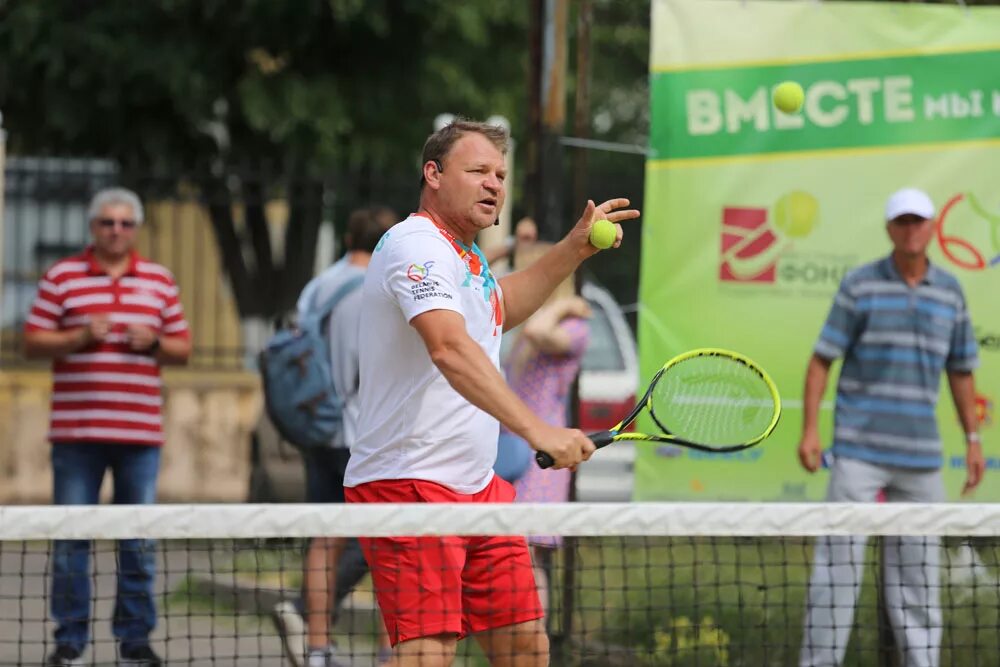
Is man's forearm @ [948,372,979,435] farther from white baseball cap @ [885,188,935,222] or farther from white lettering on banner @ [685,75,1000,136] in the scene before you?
white lettering on banner @ [685,75,1000,136]

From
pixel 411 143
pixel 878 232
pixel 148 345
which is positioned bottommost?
pixel 148 345

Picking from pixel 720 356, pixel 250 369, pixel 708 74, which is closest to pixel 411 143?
pixel 250 369

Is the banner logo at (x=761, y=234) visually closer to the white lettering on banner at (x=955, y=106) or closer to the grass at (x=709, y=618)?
the white lettering on banner at (x=955, y=106)

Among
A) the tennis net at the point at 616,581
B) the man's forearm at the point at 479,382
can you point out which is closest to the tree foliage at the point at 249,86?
the tennis net at the point at 616,581

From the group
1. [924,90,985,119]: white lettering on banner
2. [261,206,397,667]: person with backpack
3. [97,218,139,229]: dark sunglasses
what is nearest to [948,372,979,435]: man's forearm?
[924,90,985,119]: white lettering on banner

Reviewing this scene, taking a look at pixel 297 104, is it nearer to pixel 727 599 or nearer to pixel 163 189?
pixel 163 189

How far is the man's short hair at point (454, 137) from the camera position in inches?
192

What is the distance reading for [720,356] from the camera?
5.38 metres

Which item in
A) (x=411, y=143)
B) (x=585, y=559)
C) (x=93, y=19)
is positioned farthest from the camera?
(x=411, y=143)

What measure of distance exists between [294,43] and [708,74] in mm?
7646

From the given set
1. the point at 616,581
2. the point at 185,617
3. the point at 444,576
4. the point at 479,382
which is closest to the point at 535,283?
the point at 479,382

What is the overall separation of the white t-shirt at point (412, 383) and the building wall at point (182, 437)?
310 inches

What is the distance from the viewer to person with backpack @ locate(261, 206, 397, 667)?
760 centimetres

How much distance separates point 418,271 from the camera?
15.2 feet
